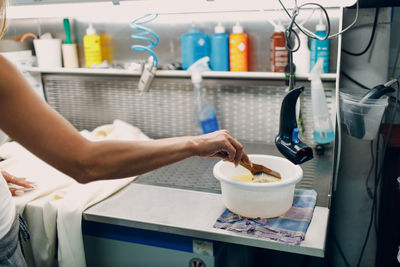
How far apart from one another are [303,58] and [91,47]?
1.07m

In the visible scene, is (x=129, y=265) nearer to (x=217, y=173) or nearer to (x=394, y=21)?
(x=217, y=173)

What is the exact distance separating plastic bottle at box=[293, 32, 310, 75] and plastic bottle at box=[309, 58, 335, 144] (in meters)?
0.08

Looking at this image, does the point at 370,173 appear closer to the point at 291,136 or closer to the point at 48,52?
the point at 291,136

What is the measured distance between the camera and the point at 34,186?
1517 mm

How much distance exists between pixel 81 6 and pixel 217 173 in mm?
950

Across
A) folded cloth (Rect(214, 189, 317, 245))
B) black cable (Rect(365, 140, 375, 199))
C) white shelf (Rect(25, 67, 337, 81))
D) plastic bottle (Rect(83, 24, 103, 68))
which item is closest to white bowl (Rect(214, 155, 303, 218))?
folded cloth (Rect(214, 189, 317, 245))

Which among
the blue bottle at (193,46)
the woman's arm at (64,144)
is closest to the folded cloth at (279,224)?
the woman's arm at (64,144)

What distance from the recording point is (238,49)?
1790mm

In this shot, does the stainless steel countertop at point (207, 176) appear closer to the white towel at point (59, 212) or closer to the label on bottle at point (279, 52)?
the white towel at point (59, 212)

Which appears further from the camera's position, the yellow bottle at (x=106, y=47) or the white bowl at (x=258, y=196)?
the yellow bottle at (x=106, y=47)

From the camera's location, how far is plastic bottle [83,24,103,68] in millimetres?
2014

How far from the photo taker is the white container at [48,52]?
2.07 meters

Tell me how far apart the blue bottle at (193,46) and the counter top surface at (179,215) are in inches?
26.2

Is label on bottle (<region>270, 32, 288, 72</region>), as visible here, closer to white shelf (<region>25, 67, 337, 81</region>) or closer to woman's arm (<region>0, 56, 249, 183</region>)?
white shelf (<region>25, 67, 337, 81</region>)
